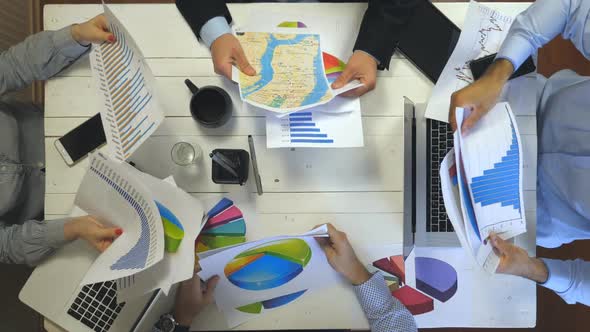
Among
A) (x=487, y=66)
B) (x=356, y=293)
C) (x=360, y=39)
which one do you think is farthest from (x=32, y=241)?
(x=487, y=66)

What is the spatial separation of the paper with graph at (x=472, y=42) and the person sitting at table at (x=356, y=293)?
16.4 inches

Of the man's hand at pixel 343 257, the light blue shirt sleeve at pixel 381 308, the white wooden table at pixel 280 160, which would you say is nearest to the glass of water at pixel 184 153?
the white wooden table at pixel 280 160

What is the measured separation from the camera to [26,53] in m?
1.00

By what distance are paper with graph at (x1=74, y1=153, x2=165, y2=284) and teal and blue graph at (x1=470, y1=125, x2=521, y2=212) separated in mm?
587

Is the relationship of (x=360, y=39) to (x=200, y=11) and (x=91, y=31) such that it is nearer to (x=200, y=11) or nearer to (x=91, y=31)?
(x=200, y=11)

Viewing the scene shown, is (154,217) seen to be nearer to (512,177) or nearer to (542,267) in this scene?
(512,177)

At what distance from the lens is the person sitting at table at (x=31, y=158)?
929mm

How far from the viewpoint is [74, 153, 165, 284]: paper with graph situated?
2.38ft

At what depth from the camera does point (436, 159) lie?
3.21 ft

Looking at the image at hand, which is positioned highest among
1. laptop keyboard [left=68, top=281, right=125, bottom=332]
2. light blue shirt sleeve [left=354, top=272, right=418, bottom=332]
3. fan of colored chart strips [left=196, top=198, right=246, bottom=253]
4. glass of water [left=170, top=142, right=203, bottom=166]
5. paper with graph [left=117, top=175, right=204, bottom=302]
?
glass of water [left=170, top=142, right=203, bottom=166]

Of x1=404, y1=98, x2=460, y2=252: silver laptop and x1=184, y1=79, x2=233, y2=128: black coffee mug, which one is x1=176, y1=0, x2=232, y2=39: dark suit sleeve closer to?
x1=184, y1=79, x2=233, y2=128: black coffee mug

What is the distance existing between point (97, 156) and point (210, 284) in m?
0.40

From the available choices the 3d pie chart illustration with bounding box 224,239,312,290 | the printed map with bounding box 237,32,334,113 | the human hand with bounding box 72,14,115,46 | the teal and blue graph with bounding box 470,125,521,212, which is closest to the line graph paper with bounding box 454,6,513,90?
the teal and blue graph with bounding box 470,125,521,212

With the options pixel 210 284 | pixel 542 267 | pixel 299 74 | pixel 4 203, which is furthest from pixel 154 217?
pixel 542 267
